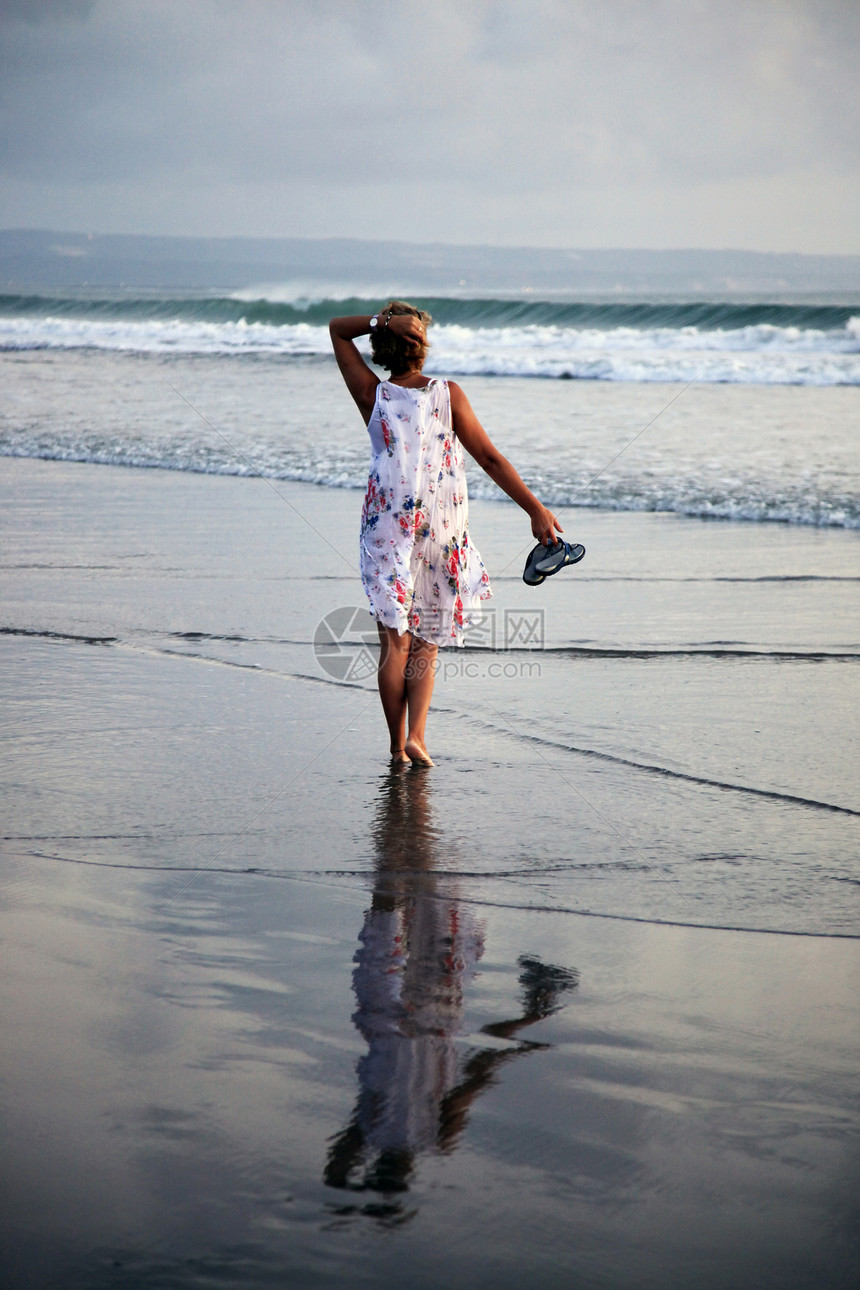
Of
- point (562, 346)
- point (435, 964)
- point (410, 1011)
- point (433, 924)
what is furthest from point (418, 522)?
point (562, 346)

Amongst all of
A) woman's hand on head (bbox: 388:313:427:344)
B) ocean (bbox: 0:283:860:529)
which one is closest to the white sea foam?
ocean (bbox: 0:283:860:529)

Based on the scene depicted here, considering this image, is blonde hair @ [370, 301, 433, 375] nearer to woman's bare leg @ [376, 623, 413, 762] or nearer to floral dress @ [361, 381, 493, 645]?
floral dress @ [361, 381, 493, 645]

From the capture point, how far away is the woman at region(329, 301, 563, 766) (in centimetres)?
396

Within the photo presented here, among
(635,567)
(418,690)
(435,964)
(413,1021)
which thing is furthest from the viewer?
(635,567)

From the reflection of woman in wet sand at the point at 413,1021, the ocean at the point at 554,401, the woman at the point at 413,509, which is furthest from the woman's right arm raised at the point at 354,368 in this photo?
the ocean at the point at 554,401

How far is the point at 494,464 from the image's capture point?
13.5 feet

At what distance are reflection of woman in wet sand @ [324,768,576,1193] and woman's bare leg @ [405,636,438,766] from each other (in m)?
0.76

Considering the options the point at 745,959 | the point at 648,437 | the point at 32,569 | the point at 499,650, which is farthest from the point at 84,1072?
the point at 648,437

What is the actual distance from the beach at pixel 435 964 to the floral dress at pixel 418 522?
0.52 meters

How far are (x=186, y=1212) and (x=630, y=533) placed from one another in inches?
275

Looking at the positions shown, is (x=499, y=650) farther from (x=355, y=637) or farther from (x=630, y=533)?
(x=630, y=533)

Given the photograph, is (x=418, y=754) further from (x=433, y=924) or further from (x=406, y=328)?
(x=406, y=328)

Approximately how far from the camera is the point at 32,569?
278 inches

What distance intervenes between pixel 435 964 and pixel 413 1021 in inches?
10.4
